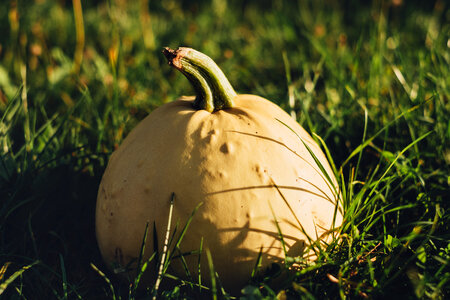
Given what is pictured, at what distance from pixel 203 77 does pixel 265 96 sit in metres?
0.96

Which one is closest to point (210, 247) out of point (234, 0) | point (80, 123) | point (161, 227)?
point (161, 227)

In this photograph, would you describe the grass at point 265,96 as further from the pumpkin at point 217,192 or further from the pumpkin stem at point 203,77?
the pumpkin stem at point 203,77

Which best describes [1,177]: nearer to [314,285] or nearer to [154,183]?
[154,183]

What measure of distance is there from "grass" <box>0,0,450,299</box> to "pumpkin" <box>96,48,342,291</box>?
0.11m

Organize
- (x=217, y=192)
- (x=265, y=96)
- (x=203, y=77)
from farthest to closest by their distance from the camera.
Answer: (x=265, y=96) → (x=203, y=77) → (x=217, y=192)

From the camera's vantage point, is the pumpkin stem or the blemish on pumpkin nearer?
the blemish on pumpkin

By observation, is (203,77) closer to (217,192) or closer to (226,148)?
(226,148)

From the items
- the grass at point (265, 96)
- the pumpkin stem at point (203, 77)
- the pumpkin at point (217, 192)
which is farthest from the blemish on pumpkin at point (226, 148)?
the grass at point (265, 96)

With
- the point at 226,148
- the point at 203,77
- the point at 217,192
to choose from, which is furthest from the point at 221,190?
the point at 203,77

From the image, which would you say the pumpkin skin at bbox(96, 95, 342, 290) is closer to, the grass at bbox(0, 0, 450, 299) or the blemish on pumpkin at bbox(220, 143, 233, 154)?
the blemish on pumpkin at bbox(220, 143, 233, 154)

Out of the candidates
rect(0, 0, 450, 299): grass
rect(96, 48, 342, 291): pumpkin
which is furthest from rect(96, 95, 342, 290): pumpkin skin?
rect(0, 0, 450, 299): grass

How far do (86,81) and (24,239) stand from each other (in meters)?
1.53

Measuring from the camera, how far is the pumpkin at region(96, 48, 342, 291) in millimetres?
1560

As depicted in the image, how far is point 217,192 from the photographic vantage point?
1.56 metres
